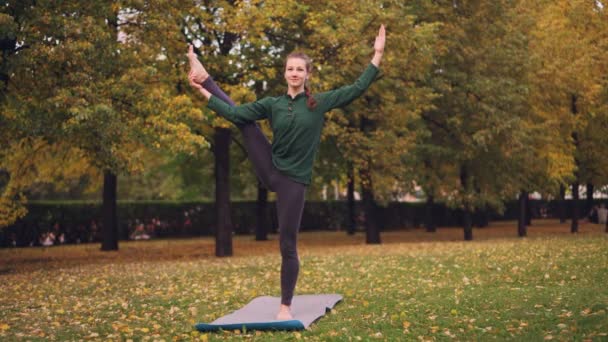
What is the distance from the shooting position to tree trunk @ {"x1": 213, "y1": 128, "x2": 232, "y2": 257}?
23.5 meters

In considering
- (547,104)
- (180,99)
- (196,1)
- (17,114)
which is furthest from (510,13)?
(17,114)

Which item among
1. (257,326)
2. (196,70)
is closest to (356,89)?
(196,70)

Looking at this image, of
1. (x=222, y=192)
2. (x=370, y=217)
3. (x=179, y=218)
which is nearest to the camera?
(x=222, y=192)

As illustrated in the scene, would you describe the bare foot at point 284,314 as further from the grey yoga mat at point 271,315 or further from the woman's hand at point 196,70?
the woman's hand at point 196,70

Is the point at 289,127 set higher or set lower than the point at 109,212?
higher

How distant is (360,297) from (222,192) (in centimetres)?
1329

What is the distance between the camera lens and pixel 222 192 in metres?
23.5

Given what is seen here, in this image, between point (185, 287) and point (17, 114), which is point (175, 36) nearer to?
point (17, 114)

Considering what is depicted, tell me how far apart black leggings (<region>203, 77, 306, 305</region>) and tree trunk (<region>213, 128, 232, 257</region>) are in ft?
50.1

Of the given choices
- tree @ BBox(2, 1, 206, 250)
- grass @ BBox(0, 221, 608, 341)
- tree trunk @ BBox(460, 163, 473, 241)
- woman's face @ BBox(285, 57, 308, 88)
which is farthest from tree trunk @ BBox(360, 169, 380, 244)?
woman's face @ BBox(285, 57, 308, 88)

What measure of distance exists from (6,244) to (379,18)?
19.3 metres

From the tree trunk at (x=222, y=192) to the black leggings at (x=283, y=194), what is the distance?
15255 millimetres

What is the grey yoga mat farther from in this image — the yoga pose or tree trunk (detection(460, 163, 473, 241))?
tree trunk (detection(460, 163, 473, 241))

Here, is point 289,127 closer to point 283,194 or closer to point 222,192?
point 283,194
